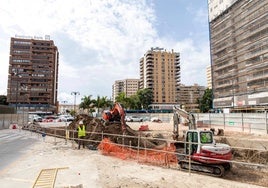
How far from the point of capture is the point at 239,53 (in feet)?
237

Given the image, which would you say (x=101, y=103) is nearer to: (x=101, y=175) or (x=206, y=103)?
(x=206, y=103)

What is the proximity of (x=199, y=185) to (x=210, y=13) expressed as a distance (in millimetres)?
91224

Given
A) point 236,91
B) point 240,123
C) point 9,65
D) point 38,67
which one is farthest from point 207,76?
point 240,123

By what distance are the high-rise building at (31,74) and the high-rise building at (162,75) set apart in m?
51.4

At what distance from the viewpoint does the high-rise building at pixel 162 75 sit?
131 metres

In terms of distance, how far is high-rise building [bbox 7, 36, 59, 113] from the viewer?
103 m

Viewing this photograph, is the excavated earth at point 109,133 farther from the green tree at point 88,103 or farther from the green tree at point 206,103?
the green tree at point 206,103

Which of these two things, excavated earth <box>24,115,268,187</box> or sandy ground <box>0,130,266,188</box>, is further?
excavated earth <box>24,115,268,187</box>

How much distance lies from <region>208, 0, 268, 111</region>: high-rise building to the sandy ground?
55.6 meters

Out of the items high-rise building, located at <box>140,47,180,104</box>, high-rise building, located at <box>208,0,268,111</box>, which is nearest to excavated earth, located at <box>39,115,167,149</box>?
high-rise building, located at <box>208,0,268,111</box>

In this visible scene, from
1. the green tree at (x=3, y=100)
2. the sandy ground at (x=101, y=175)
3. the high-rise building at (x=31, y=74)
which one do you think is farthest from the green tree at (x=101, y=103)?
the sandy ground at (x=101, y=175)

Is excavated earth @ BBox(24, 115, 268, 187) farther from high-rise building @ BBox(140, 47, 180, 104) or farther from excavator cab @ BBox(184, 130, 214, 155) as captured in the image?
high-rise building @ BBox(140, 47, 180, 104)

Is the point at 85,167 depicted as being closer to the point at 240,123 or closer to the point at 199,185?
the point at 199,185

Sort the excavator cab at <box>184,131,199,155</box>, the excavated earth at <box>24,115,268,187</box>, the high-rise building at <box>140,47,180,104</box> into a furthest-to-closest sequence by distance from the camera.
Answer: the high-rise building at <box>140,47,180,104</box>
the excavator cab at <box>184,131,199,155</box>
the excavated earth at <box>24,115,268,187</box>
